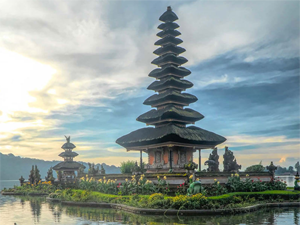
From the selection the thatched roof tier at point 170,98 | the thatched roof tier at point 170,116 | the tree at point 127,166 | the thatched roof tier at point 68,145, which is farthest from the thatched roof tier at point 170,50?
the thatched roof tier at point 68,145

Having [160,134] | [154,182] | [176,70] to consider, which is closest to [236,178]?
[154,182]

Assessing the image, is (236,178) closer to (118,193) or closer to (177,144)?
(177,144)

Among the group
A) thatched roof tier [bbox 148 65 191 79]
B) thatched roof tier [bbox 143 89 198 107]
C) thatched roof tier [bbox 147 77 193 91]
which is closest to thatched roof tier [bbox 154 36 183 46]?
thatched roof tier [bbox 148 65 191 79]

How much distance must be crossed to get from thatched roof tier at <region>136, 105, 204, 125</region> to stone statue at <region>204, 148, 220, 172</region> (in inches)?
173

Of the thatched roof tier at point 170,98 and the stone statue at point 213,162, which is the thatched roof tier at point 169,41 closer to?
the thatched roof tier at point 170,98

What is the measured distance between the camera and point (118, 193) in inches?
1019

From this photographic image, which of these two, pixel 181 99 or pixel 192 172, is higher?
pixel 181 99

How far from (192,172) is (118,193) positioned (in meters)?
6.38

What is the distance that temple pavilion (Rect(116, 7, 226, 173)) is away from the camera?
33.1m

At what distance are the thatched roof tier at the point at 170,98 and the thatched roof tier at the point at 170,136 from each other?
313cm

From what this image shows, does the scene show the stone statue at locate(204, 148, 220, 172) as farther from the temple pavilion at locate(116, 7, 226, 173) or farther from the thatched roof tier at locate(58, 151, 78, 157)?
the thatched roof tier at locate(58, 151, 78, 157)

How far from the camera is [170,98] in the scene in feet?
118

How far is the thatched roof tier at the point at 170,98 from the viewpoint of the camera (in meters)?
35.8

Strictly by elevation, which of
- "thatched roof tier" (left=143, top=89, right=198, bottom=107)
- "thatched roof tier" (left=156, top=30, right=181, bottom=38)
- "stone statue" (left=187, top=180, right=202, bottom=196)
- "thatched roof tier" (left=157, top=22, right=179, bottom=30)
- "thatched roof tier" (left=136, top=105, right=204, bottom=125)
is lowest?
"stone statue" (left=187, top=180, right=202, bottom=196)
